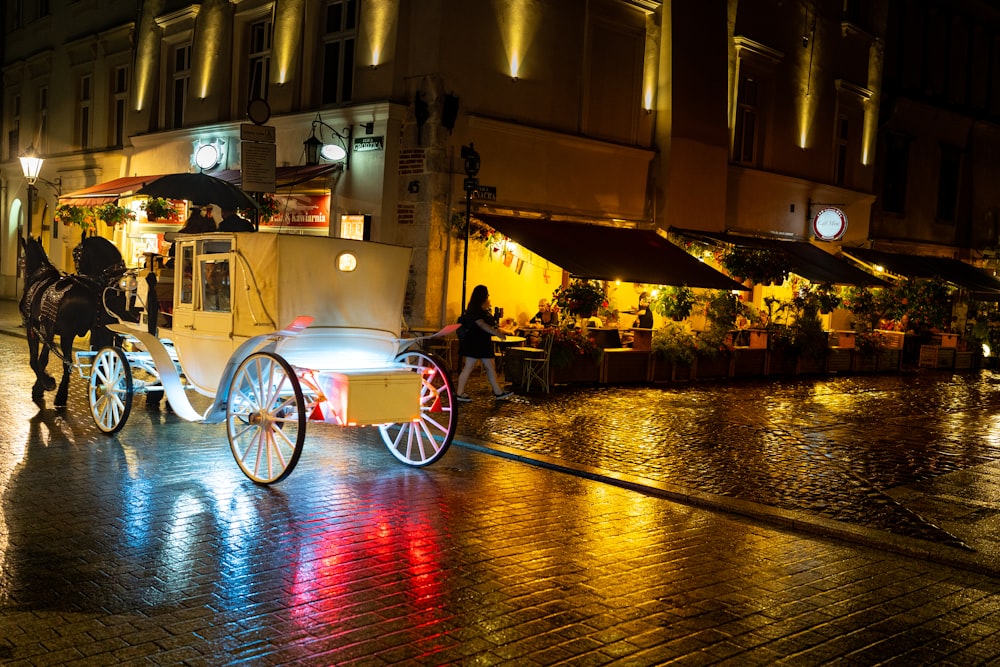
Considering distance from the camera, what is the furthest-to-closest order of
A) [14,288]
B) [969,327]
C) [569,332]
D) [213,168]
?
[14,288] < [969,327] < [213,168] < [569,332]

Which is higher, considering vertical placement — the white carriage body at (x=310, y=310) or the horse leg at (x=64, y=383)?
the white carriage body at (x=310, y=310)

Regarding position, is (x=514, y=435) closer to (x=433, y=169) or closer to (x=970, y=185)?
(x=433, y=169)

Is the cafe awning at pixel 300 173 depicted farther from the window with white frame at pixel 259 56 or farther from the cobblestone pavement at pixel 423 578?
the cobblestone pavement at pixel 423 578

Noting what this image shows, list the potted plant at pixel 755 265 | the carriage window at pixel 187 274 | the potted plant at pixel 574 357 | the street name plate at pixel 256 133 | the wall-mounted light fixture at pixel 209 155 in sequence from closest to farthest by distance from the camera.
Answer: the carriage window at pixel 187 274
the street name plate at pixel 256 133
the potted plant at pixel 574 357
the potted plant at pixel 755 265
the wall-mounted light fixture at pixel 209 155

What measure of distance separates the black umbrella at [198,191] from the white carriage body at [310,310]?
4640 millimetres

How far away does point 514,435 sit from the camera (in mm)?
11055

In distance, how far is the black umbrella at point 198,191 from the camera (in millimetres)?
13578

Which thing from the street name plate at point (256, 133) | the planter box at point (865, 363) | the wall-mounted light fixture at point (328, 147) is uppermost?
the wall-mounted light fixture at point (328, 147)

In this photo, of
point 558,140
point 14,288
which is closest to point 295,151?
point 558,140

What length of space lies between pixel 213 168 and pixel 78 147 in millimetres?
8662

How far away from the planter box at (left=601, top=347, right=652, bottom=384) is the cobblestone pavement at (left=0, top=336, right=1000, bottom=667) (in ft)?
25.8

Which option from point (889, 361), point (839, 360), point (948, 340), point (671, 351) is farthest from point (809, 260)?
point (671, 351)

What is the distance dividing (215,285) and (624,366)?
9.54m

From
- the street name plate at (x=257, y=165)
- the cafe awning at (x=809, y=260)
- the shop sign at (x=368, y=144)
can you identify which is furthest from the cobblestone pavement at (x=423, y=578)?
the cafe awning at (x=809, y=260)
